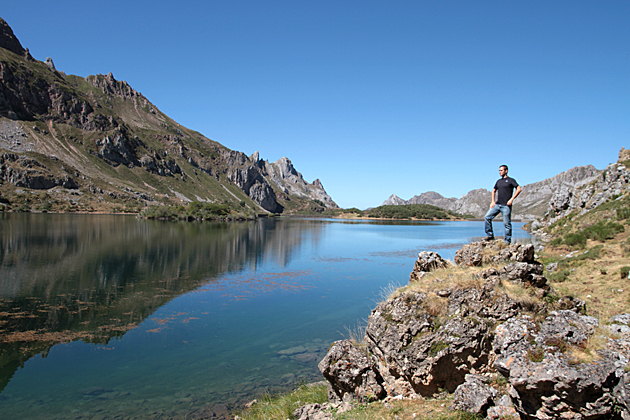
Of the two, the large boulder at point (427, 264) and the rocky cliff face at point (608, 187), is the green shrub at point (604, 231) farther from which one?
the large boulder at point (427, 264)

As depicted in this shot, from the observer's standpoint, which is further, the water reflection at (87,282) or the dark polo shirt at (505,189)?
the water reflection at (87,282)

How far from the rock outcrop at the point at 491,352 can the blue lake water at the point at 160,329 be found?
17.2 feet

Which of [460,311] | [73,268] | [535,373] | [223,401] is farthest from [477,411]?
[73,268]

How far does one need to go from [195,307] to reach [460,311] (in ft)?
60.2

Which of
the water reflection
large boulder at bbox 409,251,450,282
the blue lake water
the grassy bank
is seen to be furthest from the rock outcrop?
the water reflection

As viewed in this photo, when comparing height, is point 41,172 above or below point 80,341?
above

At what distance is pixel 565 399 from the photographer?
5.36 meters

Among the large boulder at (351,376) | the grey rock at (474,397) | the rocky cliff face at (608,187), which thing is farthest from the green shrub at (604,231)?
the large boulder at (351,376)

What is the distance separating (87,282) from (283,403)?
23.7 m

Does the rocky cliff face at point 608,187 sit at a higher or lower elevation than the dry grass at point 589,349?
higher

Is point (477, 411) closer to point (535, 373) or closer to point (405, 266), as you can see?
point (535, 373)

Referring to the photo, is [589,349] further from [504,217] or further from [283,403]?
[283,403]

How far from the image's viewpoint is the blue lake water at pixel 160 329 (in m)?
11.3

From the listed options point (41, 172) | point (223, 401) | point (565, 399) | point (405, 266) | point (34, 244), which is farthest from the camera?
point (41, 172)
